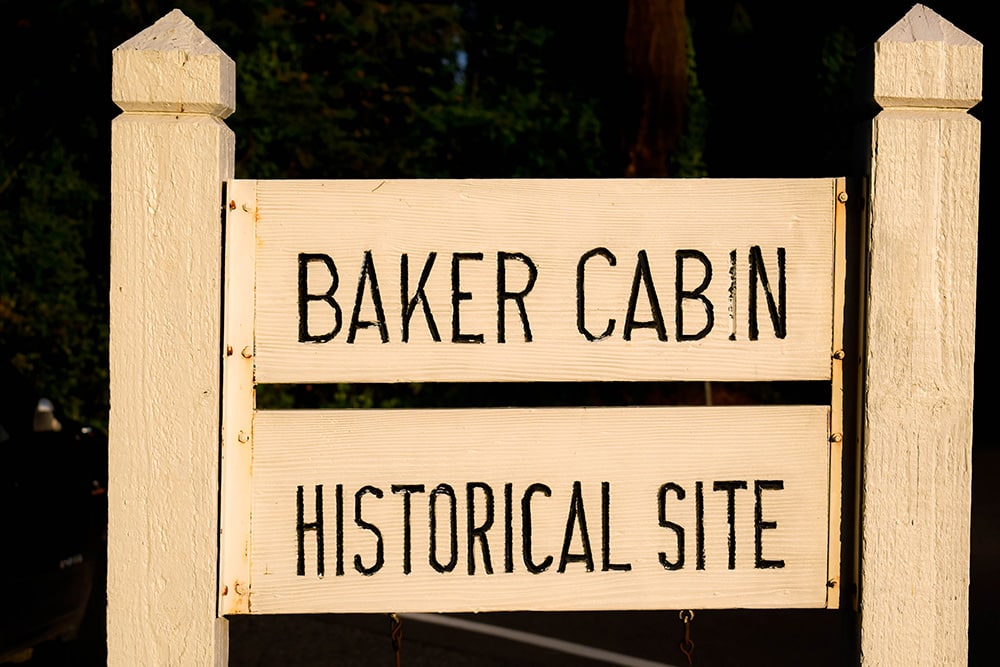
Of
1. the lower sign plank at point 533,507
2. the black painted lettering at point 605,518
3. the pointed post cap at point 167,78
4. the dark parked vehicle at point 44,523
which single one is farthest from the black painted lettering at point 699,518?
the dark parked vehicle at point 44,523

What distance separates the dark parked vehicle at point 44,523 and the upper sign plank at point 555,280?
10.9 feet

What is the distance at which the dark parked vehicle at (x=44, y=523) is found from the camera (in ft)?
17.7

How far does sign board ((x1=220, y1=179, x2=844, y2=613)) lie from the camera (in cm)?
252

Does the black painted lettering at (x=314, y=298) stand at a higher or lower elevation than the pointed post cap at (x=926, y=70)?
lower

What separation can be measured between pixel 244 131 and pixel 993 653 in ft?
30.4

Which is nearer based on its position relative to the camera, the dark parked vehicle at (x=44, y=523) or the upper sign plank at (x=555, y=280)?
the upper sign plank at (x=555, y=280)

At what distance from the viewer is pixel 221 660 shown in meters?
2.57

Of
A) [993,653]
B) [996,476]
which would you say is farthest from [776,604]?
[996,476]

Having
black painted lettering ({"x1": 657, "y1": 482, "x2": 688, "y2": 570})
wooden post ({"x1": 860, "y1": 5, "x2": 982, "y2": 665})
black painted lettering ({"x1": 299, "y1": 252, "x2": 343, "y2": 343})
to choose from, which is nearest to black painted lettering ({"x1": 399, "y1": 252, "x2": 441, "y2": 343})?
black painted lettering ({"x1": 299, "y1": 252, "x2": 343, "y2": 343})

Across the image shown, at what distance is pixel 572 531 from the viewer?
254 cm

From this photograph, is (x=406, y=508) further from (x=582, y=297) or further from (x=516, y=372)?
(x=582, y=297)

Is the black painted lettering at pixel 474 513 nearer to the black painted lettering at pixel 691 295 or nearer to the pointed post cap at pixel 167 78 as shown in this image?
the black painted lettering at pixel 691 295

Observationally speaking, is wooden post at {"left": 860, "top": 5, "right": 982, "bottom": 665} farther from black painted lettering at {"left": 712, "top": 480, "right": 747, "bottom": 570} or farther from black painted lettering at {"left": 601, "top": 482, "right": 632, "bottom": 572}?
black painted lettering at {"left": 601, "top": 482, "right": 632, "bottom": 572}

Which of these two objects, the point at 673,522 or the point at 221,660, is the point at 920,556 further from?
the point at 221,660
